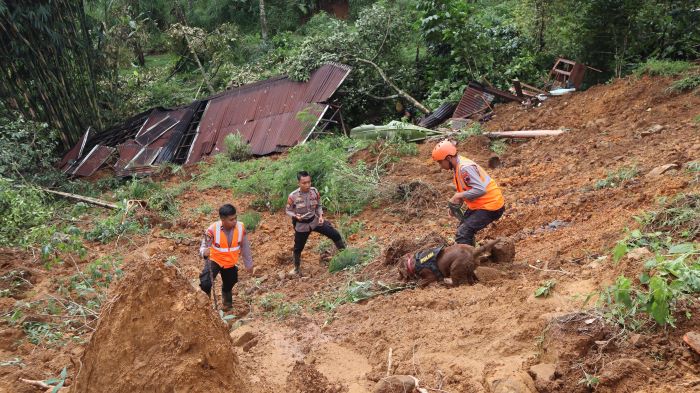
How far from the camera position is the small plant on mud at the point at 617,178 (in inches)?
304

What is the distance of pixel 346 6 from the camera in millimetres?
26938

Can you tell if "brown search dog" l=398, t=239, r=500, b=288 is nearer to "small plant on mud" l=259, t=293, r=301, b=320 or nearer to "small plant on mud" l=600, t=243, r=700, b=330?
"small plant on mud" l=259, t=293, r=301, b=320

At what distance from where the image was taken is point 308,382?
4.30m

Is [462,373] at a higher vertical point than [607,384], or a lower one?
lower

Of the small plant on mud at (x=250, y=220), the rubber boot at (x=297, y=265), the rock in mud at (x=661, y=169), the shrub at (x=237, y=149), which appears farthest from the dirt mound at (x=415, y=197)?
the shrub at (x=237, y=149)

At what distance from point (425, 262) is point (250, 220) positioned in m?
5.04

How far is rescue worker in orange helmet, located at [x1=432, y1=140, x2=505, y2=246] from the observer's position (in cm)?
593

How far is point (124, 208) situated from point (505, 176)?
6.42 m

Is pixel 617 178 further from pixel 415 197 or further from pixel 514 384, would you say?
pixel 514 384

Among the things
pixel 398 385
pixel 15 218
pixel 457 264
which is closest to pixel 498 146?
pixel 457 264

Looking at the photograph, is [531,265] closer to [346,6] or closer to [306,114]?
[306,114]

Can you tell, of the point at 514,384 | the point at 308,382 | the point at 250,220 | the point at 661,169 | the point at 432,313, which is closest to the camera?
the point at 514,384

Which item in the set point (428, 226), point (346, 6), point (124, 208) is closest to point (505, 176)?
point (428, 226)

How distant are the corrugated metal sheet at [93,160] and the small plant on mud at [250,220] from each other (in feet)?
23.4
